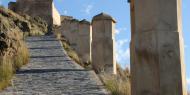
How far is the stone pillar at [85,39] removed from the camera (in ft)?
68.8

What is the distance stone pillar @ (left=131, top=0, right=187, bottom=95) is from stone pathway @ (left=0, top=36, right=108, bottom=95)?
3.42 meters

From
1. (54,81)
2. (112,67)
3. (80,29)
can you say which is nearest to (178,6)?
(54,81)

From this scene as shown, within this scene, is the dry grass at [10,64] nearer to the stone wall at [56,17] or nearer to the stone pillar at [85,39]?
the stone pillar at [85,39]

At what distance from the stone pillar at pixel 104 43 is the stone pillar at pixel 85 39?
3727mm

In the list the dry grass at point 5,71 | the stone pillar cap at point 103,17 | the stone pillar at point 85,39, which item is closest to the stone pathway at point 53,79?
the dry grass at point 5,71

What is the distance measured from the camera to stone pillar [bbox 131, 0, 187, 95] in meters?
7.73

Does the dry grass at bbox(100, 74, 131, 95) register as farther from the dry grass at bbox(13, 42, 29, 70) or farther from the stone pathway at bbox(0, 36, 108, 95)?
the dry grass at bbox(13, 42, 29, 70)

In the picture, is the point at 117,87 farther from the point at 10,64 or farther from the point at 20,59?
the point at 20,59

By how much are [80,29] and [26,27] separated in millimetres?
4831

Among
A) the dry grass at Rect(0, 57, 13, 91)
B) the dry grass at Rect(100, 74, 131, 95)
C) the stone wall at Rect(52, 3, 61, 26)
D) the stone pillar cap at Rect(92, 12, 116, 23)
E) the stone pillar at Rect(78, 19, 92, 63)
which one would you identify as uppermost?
the stone wall at Rect(52, 3, 61, 26)

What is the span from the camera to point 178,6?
26.2 feet

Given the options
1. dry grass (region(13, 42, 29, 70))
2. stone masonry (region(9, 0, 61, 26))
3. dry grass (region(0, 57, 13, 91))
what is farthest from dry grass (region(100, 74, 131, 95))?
stone masonry (region(9, 0, 61, 26))

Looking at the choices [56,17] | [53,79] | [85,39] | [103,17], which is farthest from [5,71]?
[56,17]

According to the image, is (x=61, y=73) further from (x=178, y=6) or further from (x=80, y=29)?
(x=80, y=29)
